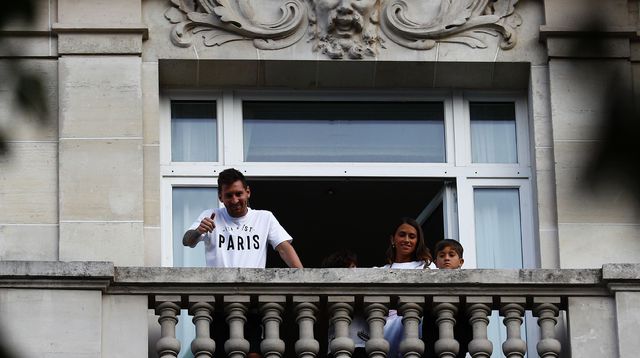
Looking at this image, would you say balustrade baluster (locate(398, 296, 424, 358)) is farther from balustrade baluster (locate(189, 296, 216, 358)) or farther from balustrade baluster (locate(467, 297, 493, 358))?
balustrade baluster (locate(189, 296, 216, 358))

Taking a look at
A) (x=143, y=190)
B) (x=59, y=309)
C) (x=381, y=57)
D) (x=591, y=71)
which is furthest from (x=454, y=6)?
(x=591, y=71)

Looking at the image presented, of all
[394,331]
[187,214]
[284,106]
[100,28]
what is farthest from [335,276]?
[100,28]

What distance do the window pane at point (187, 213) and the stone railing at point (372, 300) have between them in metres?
1.78

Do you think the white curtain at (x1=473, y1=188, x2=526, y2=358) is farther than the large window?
No

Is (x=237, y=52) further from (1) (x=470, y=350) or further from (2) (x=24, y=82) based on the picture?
(2) (x=24, y=82)

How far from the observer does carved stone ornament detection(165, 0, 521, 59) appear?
10.3 meters

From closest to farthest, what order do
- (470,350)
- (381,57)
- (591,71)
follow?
(591,71)
(470,350)
(381,57)

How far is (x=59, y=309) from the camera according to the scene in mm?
8062

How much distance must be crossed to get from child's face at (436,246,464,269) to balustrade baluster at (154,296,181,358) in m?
1.93

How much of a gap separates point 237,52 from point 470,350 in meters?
3.53

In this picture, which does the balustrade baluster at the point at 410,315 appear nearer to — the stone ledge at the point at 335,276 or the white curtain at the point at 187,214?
the stone ledge at the point at 335,276

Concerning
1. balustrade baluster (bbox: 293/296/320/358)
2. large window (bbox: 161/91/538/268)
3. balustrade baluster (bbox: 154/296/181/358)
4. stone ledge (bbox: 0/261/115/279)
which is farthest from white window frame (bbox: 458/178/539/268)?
stone ledge (bbox: 0/261/115/279)

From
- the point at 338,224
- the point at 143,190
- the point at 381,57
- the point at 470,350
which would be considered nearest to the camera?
the point at 470,350

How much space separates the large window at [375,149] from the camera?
10.3 m
